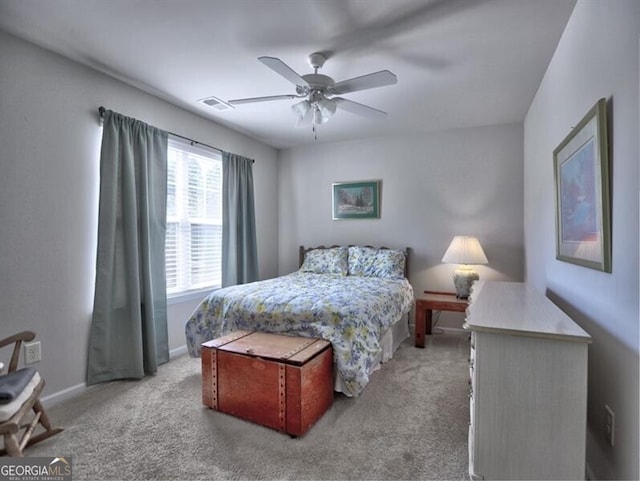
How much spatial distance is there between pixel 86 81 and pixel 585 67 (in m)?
3.25

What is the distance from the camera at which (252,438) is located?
1.94 metres

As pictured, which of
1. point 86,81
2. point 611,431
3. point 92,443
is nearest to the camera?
point 611,431

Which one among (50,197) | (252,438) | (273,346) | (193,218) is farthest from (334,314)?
(50,197)

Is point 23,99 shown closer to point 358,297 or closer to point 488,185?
point 358,297

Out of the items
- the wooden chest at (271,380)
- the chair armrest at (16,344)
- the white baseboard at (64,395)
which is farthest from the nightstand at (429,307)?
the chair armrest at (16,344)

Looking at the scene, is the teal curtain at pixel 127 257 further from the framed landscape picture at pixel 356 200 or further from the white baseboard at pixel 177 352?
the framed landscape picture at pixel 356 200

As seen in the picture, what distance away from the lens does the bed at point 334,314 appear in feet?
7.63

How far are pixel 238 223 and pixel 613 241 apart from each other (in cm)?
349

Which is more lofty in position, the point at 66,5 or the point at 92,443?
the point at 66,5

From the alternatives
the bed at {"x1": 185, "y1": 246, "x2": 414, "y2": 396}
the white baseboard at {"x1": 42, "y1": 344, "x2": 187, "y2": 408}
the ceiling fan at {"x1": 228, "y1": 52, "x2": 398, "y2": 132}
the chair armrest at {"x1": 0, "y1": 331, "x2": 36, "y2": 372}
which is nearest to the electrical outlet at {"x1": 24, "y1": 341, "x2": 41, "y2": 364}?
the white baseboard at {"x1": 42, "y1": 344, "x2": 187, "y2": 408}

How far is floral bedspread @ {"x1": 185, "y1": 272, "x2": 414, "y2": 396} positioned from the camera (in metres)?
2.30

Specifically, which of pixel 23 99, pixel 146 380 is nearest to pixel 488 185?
pixel 146 380

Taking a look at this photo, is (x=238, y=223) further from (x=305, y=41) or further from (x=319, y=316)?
(x=305, y=41)

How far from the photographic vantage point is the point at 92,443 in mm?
1879
